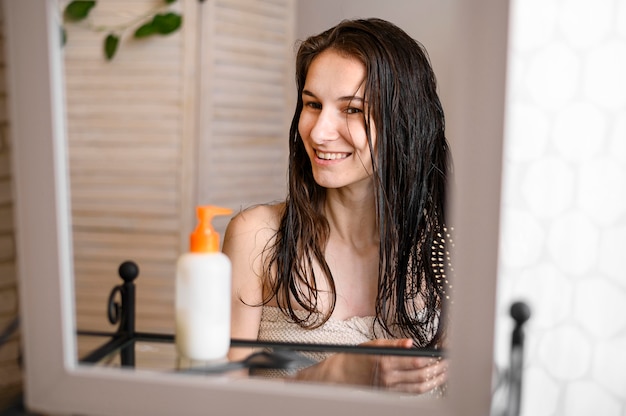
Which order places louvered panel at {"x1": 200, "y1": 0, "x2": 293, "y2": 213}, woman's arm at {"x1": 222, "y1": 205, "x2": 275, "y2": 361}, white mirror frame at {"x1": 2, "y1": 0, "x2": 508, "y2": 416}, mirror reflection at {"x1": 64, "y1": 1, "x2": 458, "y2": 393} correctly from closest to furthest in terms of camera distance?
white mirror frame at {"x1": 2, "y1": 0, "x2": 508, "y2": 416} → mirror reflection at {"x1": 64, "y1": 1, "x2": 458, "y2": 393} → woman's arm at {"x1": 222, "y1": 205, "x2": 275, "y2": 361} → louvered panel at {"x1": 200, "y1": 0, "x2": 293, "y2": 213}

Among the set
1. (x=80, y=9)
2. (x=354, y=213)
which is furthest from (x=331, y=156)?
(x=80, y=9)

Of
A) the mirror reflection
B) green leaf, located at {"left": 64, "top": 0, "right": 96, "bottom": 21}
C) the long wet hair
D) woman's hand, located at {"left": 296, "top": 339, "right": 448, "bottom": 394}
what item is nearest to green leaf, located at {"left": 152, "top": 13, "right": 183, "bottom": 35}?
green leaf, located at {"left": 64, "top": 0, "right": 96, "bottom": 21}

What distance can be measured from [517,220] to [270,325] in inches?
14.6

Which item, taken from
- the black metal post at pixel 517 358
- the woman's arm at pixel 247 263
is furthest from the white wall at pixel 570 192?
Answer: the woman's arm at pixel 247 263

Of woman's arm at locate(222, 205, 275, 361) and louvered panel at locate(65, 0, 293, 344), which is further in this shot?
louvered panel at locate(65, 0, 293, 344)

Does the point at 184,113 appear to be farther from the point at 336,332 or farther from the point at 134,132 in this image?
the point at 336,332

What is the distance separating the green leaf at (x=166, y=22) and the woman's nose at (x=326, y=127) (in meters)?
0.91

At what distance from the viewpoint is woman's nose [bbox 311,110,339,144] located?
0.62 metres

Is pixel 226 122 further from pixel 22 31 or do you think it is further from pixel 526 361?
pixel 526 361

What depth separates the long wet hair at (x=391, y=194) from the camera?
636 millimetres

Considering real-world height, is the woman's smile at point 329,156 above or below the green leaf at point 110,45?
below

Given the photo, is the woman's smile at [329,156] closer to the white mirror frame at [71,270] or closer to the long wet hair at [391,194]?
the long wet hair at [391,194]

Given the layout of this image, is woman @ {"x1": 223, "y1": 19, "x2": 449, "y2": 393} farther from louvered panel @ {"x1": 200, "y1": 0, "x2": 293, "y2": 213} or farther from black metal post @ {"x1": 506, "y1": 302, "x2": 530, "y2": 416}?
louvered panel @ {"x1": 200, "y1": 0, "x2": 293, "y2": 213}

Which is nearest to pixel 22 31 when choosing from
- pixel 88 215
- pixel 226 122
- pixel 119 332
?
pixel 119 332
